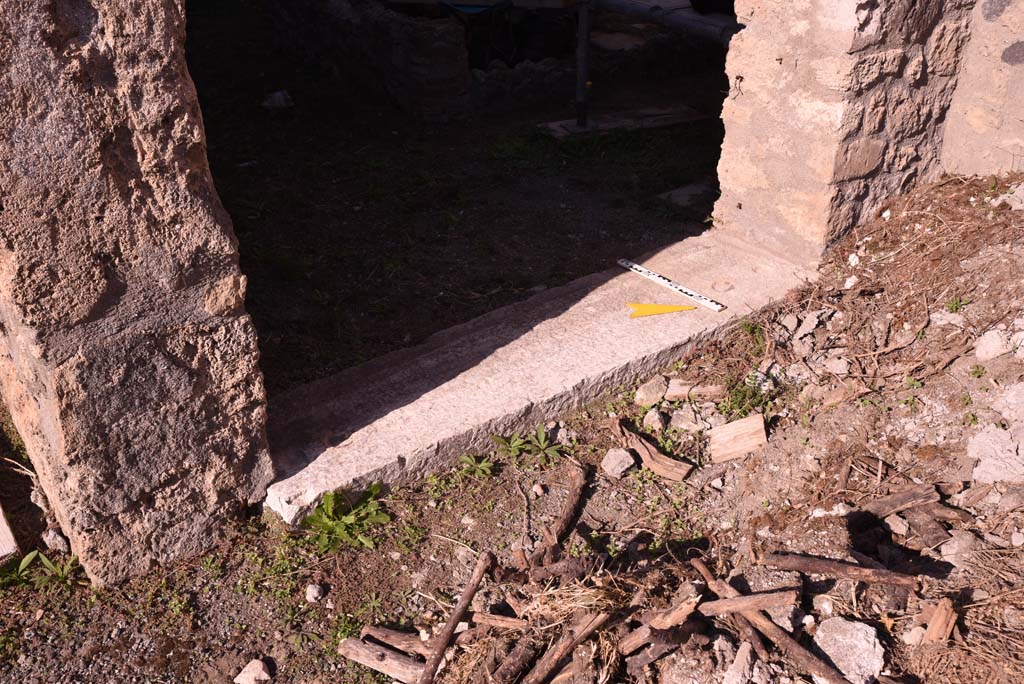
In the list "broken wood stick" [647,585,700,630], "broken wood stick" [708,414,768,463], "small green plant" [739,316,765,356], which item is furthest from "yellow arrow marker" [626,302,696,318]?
"broken wood stick" [647,585,700,630]

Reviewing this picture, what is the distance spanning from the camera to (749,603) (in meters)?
2.90

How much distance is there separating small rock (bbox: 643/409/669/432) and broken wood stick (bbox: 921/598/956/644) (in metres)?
1.31

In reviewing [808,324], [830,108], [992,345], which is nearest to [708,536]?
[808,324]

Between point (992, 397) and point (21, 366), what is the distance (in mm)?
3527

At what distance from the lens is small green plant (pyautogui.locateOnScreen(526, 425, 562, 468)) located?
367cm

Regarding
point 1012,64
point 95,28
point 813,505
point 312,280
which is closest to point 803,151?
point 1012,64

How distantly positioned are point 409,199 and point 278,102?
229cm

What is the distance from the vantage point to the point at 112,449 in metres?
2.97

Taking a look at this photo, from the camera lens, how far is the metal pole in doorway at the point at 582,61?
6.83m

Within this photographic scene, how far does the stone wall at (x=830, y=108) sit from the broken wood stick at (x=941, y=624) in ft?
7.22

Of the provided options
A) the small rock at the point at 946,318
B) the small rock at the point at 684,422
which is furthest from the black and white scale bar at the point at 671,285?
the small rock at the point at 946,318

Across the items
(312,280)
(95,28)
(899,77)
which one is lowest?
(312,280)

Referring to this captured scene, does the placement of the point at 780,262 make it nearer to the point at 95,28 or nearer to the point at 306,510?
the point at 306,510

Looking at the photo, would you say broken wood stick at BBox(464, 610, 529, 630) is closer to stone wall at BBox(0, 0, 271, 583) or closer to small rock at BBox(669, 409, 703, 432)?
stone wall at BBox(0, 0, 271, 583)
